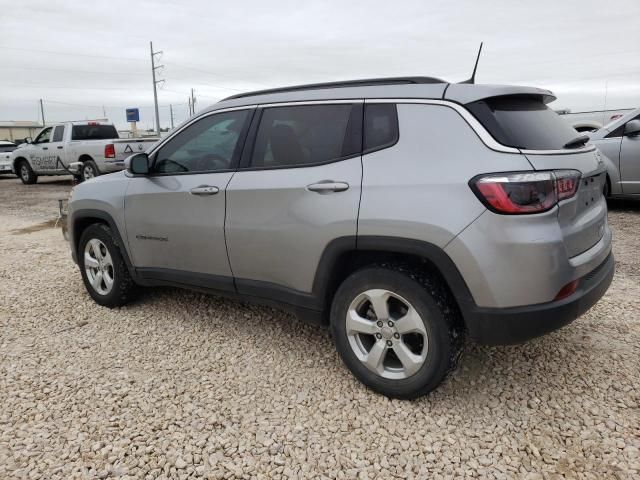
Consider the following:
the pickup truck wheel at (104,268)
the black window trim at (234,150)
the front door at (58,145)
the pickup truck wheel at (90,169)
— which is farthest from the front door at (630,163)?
the front door at (58,145)

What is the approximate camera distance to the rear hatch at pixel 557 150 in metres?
2.44

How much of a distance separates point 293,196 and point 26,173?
16082 millimetres

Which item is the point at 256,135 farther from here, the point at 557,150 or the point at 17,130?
the point at 17,130

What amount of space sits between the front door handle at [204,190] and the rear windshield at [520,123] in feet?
5.54

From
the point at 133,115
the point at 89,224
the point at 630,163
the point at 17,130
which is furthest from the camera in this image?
the point at 17,130

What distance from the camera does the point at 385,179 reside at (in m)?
2.64

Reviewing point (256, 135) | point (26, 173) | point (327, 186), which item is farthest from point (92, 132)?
point (327, 186)

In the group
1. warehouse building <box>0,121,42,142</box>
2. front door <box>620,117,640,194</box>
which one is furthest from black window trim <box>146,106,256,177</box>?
warehouse building <box>0,121,42,142</box>

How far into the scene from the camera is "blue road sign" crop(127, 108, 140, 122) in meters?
46.4

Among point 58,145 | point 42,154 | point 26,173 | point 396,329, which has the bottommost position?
point 26,173

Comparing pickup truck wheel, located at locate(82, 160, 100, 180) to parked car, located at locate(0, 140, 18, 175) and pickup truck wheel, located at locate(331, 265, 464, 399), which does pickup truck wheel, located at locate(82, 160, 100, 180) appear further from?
pickup truck wheel, located at locate(331, 265, 464, 399)

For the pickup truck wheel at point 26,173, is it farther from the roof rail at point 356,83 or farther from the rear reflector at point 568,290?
the rear reflector at point 568,290

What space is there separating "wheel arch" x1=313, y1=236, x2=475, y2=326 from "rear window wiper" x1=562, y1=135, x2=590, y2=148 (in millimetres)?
935

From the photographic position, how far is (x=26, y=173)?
52.6 feet
